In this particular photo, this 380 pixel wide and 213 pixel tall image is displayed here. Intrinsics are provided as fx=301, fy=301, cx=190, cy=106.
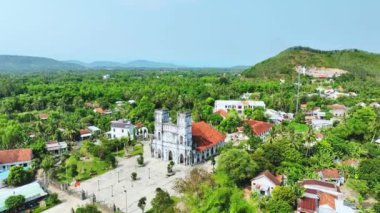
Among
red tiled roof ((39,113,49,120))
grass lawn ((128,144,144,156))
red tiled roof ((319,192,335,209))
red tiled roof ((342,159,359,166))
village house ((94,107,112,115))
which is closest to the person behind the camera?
red tiled roof ((319,192,335,209))

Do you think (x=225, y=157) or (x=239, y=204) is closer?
(x=239, y=204)

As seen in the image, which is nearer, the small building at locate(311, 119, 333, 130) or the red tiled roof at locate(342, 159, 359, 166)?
the red tiled roof at locate(342, 159, 359, 166)

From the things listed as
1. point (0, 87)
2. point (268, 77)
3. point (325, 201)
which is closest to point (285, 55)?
point (268, 77)

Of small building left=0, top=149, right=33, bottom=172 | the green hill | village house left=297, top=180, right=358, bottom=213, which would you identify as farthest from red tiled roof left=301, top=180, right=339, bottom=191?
the green hill

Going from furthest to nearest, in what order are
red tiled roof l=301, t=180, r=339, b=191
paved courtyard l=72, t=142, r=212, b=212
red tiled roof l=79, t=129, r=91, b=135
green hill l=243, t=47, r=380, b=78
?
1. green hill l=243, t=47, r=380, b=78
2. red tiled roof l=79, t=129, r=91, b=135
3. paved courtyard l=72, t=142, r=212, b=212
4. red tiled roof l=301, t=180, r=339, b=191

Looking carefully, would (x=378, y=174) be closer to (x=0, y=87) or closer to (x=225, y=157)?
Result: (x=225, y=157)

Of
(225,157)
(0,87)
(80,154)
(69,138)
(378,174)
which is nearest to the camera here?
(378,174)

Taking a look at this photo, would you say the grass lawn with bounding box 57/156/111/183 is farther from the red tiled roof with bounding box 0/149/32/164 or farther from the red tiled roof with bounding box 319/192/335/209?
the red tiled roof with bounding box 319/192/335/209

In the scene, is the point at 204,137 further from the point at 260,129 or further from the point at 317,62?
the point at 317,62
